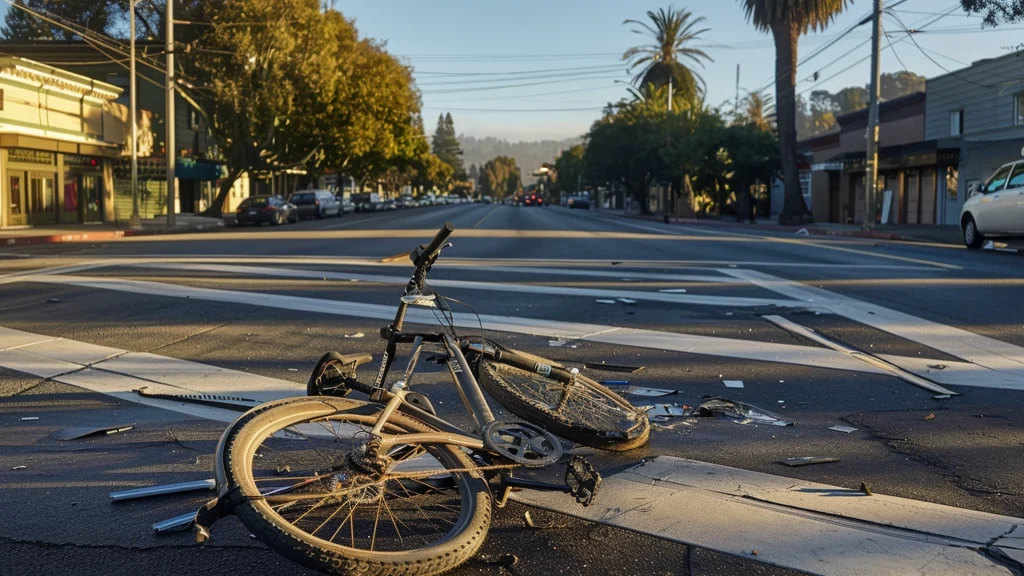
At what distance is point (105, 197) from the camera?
141 feet

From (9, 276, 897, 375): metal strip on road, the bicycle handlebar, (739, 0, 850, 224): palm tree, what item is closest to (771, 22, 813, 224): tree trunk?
(739, 0, 850, 224): palm tree

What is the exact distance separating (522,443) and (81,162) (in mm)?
41600

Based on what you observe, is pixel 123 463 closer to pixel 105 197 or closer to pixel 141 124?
pixel 105 197

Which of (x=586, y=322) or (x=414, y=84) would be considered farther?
(x=414, y=84)

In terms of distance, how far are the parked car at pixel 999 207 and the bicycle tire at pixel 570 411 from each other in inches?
724

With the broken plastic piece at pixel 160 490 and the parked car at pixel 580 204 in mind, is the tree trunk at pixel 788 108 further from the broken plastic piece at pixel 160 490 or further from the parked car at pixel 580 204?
the parked car at pixel 580 204

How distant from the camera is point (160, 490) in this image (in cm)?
448

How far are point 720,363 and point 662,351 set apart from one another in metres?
0.67

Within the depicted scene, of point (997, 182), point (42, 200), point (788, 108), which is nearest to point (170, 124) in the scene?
point (42, 200)

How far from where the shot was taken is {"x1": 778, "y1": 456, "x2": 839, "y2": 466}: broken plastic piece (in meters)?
5.17

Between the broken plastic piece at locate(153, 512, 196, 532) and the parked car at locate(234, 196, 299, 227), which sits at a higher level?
the parked car at locate(234, 196, 299, 227)

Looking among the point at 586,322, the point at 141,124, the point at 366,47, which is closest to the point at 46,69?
the point at 141,124

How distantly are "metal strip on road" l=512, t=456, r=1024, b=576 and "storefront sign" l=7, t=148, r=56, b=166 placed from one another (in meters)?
36.4

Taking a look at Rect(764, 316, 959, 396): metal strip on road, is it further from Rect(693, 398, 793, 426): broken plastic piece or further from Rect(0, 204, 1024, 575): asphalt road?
Rect(693, 398, 793, 426): broken plastic piece
